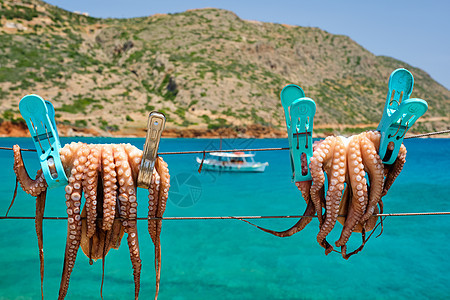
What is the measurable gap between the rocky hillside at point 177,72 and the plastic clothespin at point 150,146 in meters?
61.5

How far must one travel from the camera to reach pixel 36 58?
70688 millimetres

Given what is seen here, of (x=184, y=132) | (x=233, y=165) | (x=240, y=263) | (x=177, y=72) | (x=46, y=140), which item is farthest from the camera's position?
(x=177, y=72)

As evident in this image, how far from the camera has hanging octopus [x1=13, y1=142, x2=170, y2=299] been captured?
3.11 metres

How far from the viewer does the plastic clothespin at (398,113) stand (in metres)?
2.90

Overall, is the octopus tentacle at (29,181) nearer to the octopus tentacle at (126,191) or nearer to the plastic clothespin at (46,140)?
the plastic clothespin at (46,140)

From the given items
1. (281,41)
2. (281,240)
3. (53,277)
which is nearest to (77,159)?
(53,277)

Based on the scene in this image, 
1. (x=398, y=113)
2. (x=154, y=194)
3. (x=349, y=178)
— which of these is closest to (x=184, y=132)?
(x=154, y=194)

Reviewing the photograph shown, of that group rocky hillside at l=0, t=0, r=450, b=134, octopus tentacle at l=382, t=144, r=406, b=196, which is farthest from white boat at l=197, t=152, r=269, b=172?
octopus tentacle at l=382, t=144, r=406, b=196

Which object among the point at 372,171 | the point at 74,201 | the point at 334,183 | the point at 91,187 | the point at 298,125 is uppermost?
the point at 298,125

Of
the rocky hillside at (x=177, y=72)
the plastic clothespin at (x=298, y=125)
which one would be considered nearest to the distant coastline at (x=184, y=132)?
the rocky hillside at (x=177, y=72)

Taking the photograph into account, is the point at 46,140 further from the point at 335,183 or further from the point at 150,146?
the point at 335,183

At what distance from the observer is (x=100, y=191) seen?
129 inches

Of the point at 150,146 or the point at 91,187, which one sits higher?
the point at 150,146

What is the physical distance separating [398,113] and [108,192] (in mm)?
2548
